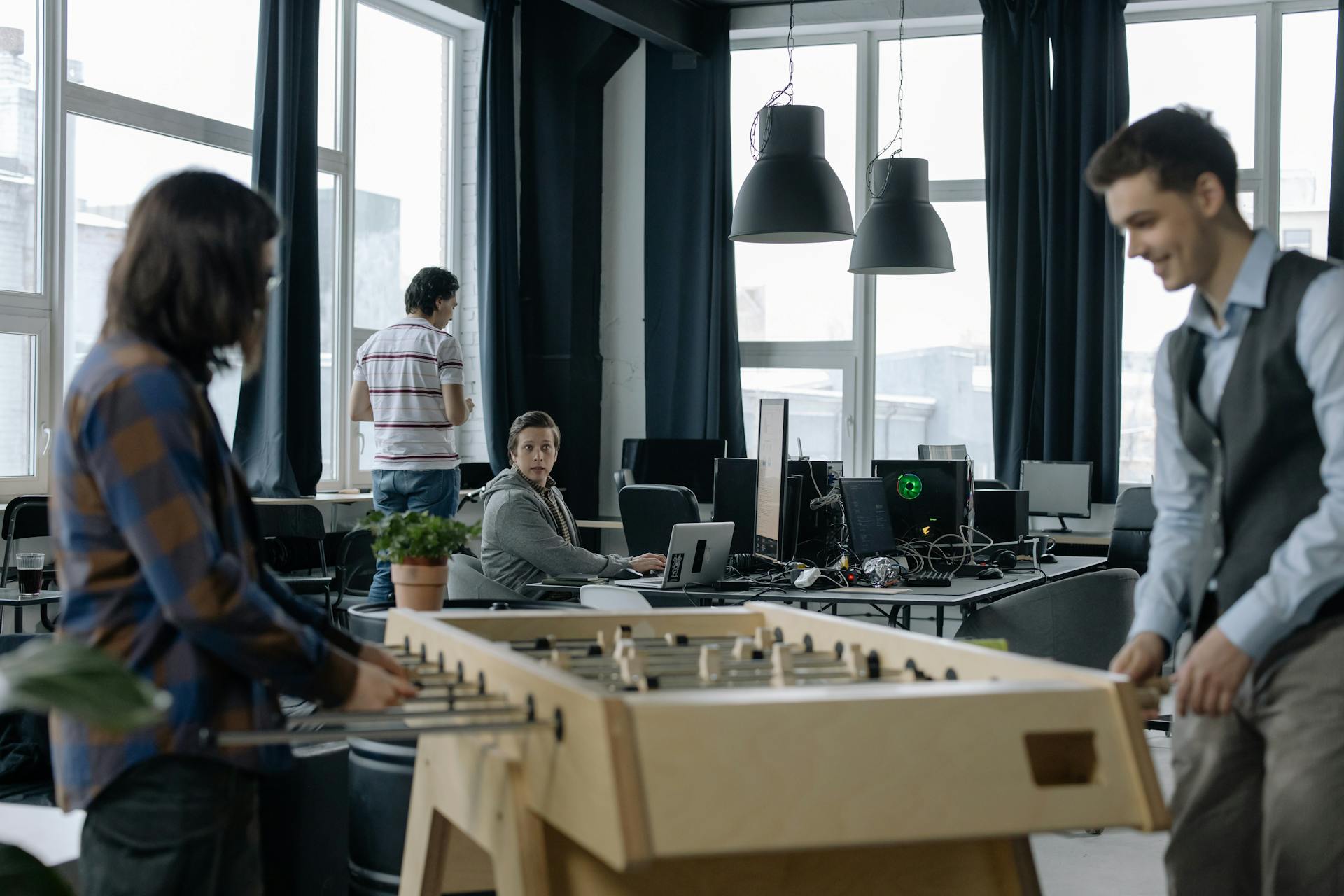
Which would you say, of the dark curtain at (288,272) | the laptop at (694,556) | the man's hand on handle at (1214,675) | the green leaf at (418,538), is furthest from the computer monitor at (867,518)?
the dark curtain at (288,272)

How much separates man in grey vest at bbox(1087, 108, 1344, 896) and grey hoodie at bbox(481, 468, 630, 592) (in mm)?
2464

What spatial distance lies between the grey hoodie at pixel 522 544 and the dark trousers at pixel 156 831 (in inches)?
108

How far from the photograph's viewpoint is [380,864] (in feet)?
8.00

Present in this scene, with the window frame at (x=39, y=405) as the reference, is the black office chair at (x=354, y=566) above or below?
below

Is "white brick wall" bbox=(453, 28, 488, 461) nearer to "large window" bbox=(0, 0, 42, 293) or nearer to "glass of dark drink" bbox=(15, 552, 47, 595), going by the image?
"large window" bbox=(0, 0, 42, 293)

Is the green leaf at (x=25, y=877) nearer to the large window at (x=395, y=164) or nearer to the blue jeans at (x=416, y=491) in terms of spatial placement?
the blue jeans at (x=416, y=491)

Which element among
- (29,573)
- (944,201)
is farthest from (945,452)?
(29,573)

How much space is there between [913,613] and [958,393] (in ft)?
4.61

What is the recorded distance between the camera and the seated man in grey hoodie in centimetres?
419

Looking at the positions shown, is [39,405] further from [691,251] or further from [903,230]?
[691,251]

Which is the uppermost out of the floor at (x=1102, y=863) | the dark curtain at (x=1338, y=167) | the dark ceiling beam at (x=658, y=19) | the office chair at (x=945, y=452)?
the dark ceiling beam at (x=658, y=19)

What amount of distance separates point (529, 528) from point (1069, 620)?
1.66m

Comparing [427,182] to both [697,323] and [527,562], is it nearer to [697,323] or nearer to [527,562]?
[697,323]

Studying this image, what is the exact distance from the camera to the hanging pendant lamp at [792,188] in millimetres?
4828
